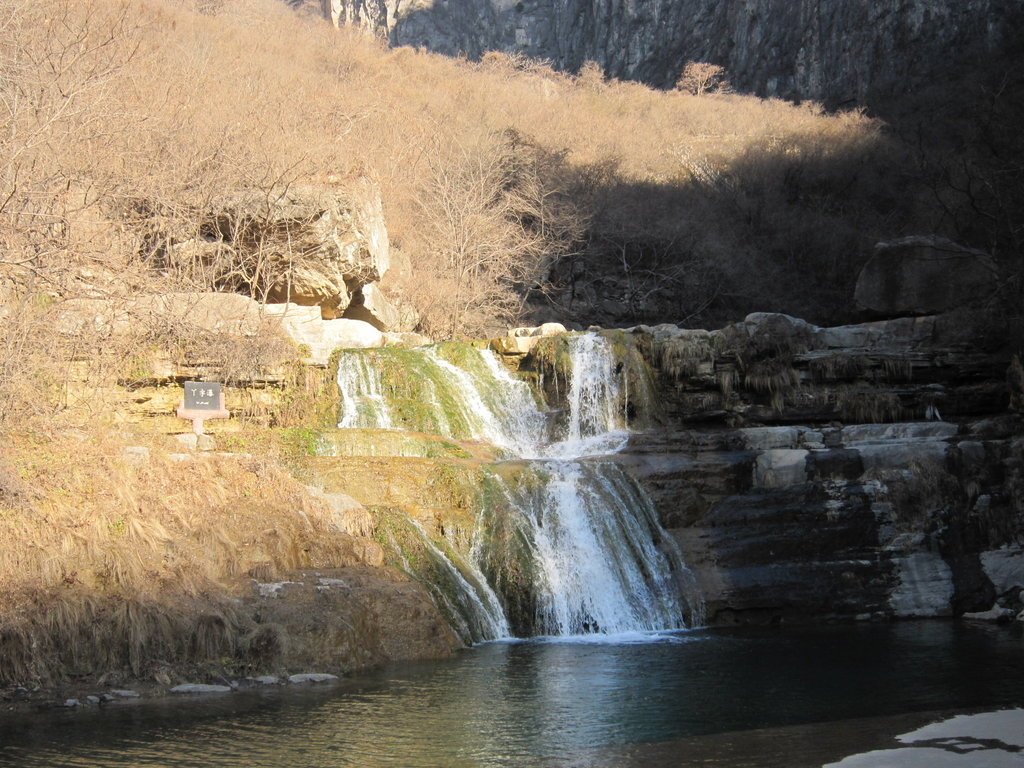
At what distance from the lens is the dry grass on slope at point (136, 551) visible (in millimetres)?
10711

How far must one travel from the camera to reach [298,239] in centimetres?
2286

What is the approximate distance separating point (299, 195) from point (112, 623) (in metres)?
13.4

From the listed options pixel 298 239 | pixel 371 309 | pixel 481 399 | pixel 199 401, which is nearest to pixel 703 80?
pixel 371 309

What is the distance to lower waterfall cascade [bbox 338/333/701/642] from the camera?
48.5ft

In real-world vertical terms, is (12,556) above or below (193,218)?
below

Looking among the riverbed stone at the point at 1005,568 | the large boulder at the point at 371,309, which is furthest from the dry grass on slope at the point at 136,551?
the large boulder at the point at 371,309

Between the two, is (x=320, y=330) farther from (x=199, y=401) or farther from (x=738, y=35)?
(x=738, y=35)

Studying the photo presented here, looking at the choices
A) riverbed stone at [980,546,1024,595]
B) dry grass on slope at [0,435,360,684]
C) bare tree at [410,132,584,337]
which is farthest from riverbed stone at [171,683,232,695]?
bare tree at [410,132,584,337]

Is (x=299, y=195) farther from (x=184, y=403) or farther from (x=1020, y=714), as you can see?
(x=1020, y=714)

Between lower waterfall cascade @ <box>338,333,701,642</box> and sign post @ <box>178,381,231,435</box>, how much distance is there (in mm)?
3703

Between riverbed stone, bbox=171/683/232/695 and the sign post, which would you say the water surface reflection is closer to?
riverbed stone, bbox=171/683/232/695

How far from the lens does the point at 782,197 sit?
138ft

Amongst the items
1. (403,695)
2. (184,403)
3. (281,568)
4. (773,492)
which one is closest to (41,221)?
(184,403)

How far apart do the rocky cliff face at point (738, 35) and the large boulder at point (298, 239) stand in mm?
31952
